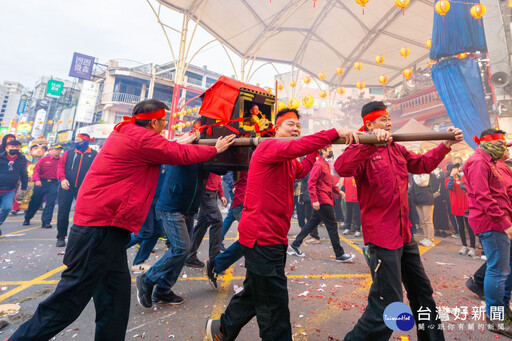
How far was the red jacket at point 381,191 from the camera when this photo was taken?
1.94 metres

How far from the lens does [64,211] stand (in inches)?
207

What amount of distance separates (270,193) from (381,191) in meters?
1.00

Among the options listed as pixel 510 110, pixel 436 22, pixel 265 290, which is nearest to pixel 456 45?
pixel 436 22

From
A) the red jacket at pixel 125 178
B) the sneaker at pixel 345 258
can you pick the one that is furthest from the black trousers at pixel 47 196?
the sneaker at pixel 345 258

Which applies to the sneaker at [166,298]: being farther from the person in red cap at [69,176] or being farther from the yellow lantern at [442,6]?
the yellow lantern at [442,6]

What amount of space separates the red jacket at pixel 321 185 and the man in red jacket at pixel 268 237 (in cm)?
290

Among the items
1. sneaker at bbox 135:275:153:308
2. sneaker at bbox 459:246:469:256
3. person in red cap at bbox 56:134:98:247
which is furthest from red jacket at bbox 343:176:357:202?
person in red cap at bbox 56:134:98:247

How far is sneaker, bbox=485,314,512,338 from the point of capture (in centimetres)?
244

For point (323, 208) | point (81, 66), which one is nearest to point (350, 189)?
point (323, 208)

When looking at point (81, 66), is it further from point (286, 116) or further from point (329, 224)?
point (286, 116)

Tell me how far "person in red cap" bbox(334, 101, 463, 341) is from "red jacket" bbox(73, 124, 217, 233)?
1.54m

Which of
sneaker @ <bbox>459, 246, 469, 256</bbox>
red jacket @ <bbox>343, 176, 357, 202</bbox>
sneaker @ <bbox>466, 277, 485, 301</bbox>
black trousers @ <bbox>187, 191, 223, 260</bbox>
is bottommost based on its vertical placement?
sneaker @ <bbox>466, 277, 485, 301</bbox>

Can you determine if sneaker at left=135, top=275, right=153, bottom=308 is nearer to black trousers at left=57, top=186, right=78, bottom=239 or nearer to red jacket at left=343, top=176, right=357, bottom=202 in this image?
black trousers at left=57, top=186, right=78, bottom=239

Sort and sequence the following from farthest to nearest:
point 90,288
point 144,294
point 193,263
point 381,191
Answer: point 193,263, point 144,294, point 381,191, point 90,288
